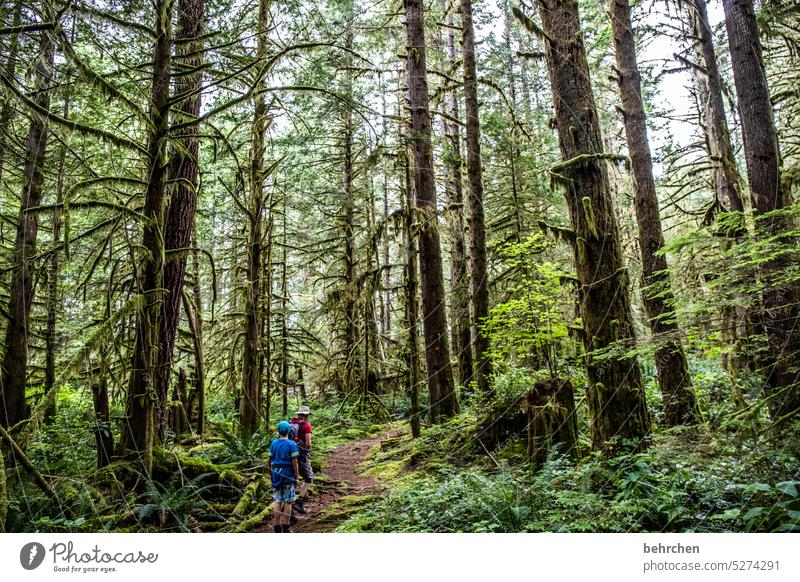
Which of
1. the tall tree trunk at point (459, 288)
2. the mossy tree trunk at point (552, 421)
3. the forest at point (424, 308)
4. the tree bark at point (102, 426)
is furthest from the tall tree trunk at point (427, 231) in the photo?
the tree bark at point (102, 426)

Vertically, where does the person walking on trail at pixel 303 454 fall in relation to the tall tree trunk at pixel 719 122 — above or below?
below

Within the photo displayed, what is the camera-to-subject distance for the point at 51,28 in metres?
3.62

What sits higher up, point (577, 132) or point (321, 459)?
point (577, 132)

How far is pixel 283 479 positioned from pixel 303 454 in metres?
1.30

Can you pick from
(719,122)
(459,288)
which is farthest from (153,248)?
(719,122)

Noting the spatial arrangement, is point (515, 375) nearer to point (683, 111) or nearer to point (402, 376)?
point (402, 376)

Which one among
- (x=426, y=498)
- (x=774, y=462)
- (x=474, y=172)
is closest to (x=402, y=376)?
(x=474, y=172)

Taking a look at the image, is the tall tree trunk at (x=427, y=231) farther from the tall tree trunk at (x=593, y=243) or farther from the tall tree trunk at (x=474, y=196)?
the tall tree trunk at (x=593, y=243)

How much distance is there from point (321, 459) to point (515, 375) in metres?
4.44

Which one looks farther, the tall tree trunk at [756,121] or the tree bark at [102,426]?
the tall tree trunk at [756,121]

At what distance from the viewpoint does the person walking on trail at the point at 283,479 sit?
5.75m

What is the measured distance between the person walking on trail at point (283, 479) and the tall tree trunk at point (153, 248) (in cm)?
149

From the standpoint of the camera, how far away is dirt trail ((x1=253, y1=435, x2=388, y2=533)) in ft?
19.9

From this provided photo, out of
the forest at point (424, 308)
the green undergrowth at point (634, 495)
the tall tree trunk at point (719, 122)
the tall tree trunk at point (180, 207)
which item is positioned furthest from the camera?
the tall tree trunk at point (719, 122)
